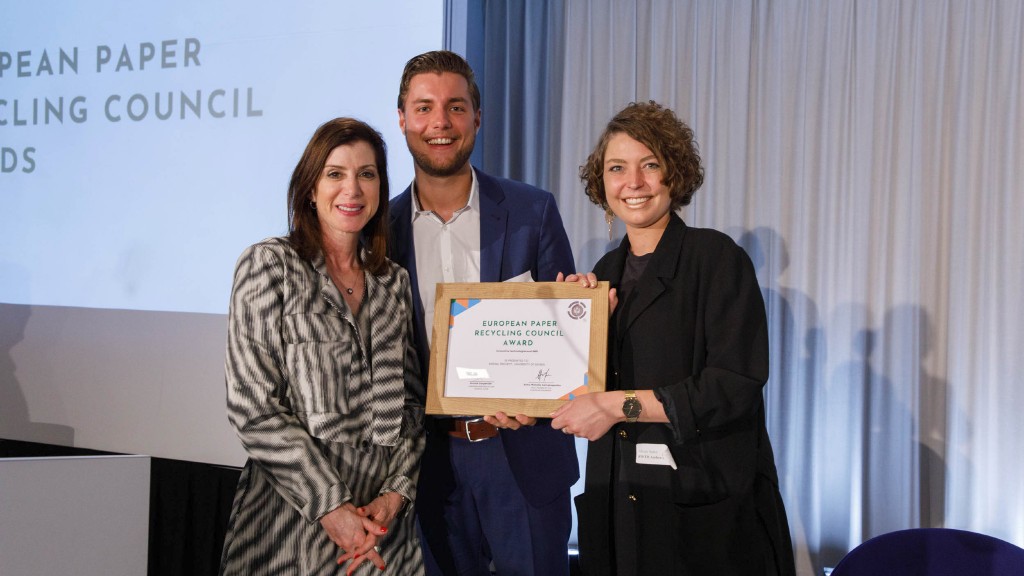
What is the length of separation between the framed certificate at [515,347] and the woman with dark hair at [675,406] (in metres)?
0.06

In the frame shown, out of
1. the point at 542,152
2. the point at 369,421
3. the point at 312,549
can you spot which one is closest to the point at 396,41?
the point at 542,152

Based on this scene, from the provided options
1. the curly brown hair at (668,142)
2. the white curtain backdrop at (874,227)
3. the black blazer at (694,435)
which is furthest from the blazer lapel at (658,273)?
the white curtain backdrop at (874,227)

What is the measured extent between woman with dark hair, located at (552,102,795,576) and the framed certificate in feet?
0.18

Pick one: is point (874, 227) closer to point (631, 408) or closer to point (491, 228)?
point (491, 228)

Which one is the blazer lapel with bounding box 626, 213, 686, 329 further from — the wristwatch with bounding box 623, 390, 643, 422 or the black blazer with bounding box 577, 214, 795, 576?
the wristwatch with bounding box 623, 390, 643, 422

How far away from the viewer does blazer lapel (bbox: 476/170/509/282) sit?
257cm

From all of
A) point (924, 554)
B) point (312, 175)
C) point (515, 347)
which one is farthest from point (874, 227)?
point (312, 175)

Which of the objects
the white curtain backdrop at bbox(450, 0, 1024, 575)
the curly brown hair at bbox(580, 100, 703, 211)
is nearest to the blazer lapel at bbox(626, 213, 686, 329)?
the curly brown hair at bbox(580, 100, 703, 211)

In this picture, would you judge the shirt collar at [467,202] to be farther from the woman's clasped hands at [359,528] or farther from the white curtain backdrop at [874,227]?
the white curtain backdrop at [874,227]

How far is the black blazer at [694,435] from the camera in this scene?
6.05 ft

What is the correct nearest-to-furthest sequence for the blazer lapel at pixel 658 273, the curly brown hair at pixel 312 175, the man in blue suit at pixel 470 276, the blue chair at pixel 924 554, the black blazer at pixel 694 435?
the black blazer at pixel 694 435, the blazer lapel at pixel 658 273, the curly brown hair at pixel 312 175, the man in blue suit at pixel 470 276, the blue chair at pixel 924 554

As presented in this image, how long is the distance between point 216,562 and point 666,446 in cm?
299

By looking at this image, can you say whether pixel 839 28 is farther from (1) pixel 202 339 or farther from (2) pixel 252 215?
(1) pixel 202 339

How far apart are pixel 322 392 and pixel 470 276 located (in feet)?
2.48
